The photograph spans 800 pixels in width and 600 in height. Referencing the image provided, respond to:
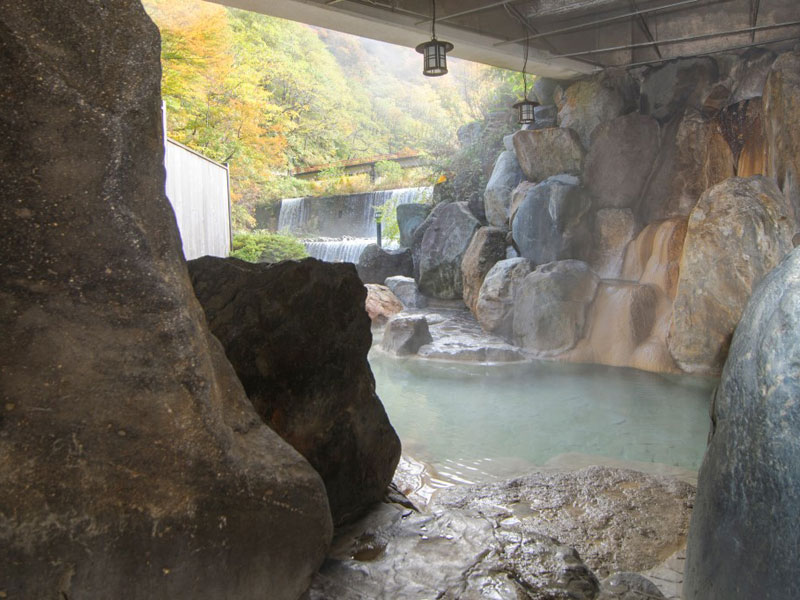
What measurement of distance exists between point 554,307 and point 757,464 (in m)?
7.73

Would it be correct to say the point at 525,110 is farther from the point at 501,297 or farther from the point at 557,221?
the point at 501,297

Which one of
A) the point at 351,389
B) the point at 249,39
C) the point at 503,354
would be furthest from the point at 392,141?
the point at 351,389

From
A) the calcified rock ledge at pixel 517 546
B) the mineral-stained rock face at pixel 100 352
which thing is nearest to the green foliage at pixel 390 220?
the calcified rock ledge at pixel 517 546

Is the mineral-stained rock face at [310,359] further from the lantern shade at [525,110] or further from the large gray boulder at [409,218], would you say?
the large gray boulder at [409,218]

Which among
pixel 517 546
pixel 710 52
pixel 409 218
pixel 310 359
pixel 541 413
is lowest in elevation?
pixel 541 413

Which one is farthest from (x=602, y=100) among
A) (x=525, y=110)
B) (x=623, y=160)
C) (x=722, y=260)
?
(x=722, y=260)

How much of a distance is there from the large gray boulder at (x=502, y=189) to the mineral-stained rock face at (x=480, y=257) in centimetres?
48

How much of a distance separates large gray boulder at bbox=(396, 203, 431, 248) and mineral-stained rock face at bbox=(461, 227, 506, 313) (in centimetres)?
340

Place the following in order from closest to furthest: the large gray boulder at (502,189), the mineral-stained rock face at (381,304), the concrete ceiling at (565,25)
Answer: the concrete ceiling at (565,25), the mineral-stained rock face at (381,304), the large gray boulder at (502,189)

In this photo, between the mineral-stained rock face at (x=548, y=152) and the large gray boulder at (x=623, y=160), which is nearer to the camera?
the large gray boulder at (x=623, y=160)

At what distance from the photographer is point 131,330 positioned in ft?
5.07

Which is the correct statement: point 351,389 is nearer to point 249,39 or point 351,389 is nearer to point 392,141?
point 249,39

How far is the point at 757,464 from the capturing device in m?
1.46

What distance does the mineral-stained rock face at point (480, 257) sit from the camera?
11.4 m
